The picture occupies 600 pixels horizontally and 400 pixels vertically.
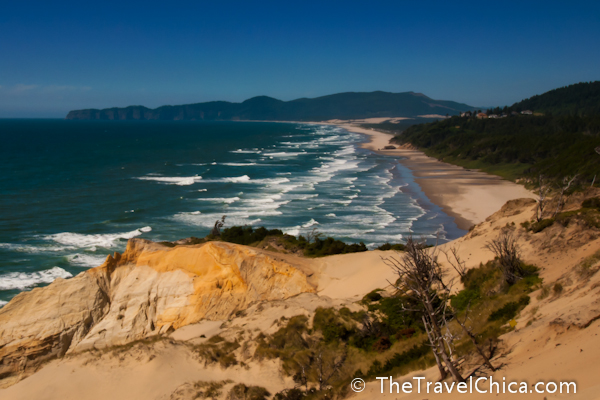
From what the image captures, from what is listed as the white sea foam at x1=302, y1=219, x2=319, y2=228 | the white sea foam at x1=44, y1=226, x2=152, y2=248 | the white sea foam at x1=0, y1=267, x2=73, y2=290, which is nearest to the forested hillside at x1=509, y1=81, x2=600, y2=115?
the white sea foam at x1=302, y1=219, x2=319, y2=228

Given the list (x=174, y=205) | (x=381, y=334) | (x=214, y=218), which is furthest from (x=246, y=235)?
(x=174, y=205)

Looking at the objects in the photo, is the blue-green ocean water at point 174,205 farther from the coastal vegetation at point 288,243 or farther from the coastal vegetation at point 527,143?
the coastal vegetation at point 527,143

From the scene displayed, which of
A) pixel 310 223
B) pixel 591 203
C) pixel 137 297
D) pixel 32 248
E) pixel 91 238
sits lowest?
pixel 32 248

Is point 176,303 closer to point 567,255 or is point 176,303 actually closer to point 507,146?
point 567,255

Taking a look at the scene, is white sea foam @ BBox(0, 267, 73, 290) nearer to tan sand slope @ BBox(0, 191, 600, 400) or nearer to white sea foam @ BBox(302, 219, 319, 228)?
tan sand slope @ BBox(0, 191, 600, 400)

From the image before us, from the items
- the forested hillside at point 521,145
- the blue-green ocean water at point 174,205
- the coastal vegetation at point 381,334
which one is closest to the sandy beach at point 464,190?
the blue-green ocean water at point 174,205

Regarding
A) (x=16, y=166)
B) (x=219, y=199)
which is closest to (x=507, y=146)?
→ (x=219, y=199)

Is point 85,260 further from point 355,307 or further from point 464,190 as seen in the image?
point 464,190
